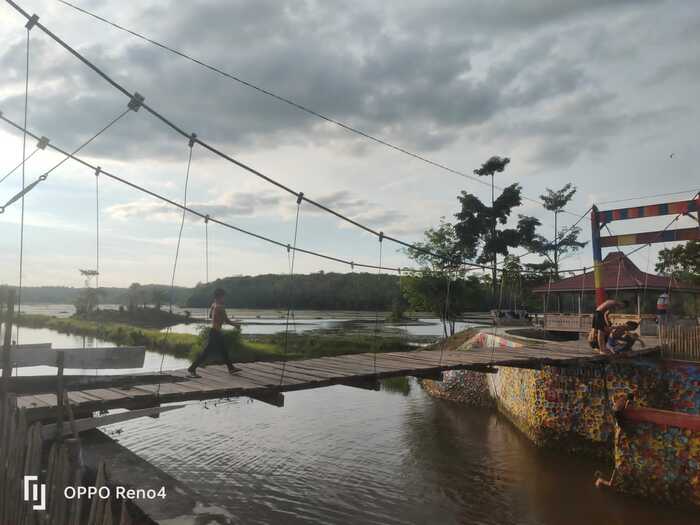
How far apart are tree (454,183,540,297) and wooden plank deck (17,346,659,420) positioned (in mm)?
22102

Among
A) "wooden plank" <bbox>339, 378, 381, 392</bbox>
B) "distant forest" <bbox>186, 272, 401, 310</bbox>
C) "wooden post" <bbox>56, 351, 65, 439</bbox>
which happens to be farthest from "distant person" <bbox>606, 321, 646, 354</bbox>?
"distant forest" <bbox>186, 272, 401, 310</bbox>

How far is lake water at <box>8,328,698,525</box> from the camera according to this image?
8477 millimetres

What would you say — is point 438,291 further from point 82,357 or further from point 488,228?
point 82,357

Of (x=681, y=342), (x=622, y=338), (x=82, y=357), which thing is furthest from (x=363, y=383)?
(x=681, y=342)

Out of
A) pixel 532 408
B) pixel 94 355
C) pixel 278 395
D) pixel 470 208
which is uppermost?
pixel 470 208

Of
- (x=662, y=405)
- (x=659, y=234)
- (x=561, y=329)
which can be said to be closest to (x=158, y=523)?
(x=662, y=405)

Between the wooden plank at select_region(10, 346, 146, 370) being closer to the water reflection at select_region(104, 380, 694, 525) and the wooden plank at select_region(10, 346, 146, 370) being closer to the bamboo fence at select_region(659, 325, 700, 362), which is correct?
the water reflection at select_region(104, 380, 694, 525)

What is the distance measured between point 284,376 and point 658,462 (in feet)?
22.5

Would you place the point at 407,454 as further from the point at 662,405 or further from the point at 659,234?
the point at 659,234

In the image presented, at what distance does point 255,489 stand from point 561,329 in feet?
50.6

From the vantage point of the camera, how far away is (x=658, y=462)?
29.1ft

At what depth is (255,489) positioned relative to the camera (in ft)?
30.4

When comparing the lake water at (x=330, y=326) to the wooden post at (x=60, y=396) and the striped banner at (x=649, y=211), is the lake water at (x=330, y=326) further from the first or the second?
the wooden post at (x=60, y=396)

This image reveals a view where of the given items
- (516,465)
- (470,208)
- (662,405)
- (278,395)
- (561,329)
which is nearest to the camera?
(278,395)
